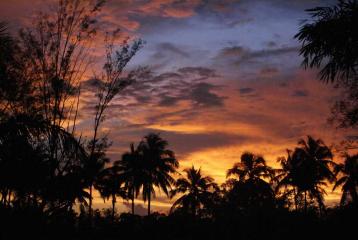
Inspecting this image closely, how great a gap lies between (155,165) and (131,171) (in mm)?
3287

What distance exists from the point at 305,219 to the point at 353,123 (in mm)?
7986

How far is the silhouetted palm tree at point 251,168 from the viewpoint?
50094mm

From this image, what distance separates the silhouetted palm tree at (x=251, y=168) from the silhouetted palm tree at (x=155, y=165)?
757 centimetres

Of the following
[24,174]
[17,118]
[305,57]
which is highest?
[305,57]

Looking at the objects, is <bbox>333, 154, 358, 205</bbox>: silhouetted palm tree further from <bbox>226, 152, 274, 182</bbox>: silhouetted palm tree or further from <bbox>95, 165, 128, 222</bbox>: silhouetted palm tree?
<bbox>95, 165, 128, 222</bbox>: silhouetted palm tree

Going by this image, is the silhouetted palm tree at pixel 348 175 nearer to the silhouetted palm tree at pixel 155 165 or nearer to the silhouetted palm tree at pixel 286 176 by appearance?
the silhouetted palm tree at pixel 286 176

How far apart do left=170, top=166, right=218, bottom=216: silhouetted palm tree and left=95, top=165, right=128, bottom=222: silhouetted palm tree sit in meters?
7.49

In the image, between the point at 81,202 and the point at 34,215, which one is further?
the point at 81,202

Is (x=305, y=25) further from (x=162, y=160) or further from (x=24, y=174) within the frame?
(x=162, y=160)

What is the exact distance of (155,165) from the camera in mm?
49188

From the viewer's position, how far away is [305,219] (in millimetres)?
22297

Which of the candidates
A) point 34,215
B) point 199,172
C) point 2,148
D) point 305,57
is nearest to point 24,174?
point 34,215

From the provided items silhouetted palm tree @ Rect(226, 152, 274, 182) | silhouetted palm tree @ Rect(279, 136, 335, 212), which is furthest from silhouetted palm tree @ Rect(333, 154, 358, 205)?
silhouetted palm tree @ Rect(226, 152, 274, 182)

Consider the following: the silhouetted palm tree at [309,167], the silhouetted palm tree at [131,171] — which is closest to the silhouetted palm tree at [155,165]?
the silhouetted palm tree at [131,171]
